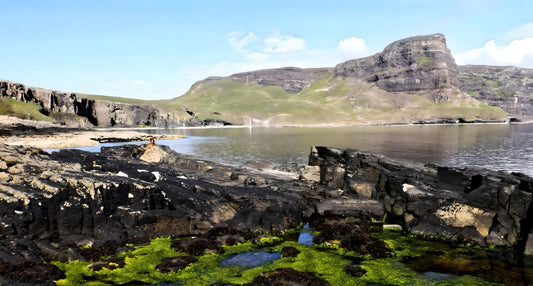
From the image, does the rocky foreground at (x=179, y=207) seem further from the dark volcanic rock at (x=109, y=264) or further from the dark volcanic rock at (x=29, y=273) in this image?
the dark volcanic rock at (x=109, y=264)

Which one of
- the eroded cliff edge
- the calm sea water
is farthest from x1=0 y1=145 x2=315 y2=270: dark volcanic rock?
the calm sea water

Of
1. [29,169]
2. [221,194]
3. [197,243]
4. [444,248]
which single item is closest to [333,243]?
[444,248]

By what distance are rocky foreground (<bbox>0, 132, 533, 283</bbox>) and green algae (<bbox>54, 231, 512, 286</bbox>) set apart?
44.2 inches

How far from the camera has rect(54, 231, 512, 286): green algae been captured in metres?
11.5

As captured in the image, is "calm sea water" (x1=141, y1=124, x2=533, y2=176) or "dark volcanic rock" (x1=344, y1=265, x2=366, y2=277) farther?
"calm sea water" (x1=141, y1=124, x2=533, y2=176)

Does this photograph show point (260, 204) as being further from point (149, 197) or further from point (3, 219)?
point (3, 219)

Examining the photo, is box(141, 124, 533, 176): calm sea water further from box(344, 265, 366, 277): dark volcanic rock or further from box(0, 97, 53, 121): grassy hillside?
box(0, 97, 53, 121): grassy hillside

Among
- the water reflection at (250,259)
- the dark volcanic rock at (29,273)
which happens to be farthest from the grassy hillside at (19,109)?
the water reflection at (250,259)

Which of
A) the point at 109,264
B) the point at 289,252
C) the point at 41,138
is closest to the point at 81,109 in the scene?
the point at 41,138

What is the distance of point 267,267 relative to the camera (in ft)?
41.7

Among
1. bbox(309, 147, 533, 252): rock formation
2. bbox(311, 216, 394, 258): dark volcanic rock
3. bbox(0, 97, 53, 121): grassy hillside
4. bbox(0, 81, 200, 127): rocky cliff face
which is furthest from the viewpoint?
bbox(0, 81, 200, 127): rocky cliff face

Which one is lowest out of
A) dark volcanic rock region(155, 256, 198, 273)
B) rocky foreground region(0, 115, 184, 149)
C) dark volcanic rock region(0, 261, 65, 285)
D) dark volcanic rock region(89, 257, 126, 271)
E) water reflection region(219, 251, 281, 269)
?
water reflection region(219, 251, 281, 269)

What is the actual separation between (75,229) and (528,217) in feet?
72.0

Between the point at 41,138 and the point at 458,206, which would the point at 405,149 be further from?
the point at 41,138
